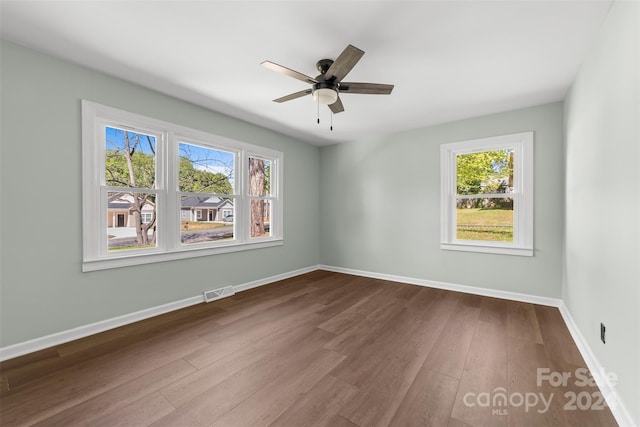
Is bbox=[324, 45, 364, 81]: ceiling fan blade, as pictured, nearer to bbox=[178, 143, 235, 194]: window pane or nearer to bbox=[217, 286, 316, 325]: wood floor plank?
bbox=[178, 143, 235, 194]: window pane

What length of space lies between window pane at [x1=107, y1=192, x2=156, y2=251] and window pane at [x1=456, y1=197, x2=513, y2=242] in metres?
4.38

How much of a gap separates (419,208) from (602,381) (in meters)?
2.91

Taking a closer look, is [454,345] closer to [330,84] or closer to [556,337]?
[556,337]

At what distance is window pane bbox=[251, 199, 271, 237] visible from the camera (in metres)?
4.48

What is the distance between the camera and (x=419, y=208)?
4.43 m

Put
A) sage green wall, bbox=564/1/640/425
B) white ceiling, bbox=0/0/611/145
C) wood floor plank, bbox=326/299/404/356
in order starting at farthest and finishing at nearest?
wood floor plank, bbox=326/299/404/356, white ceiling, bbox=0/0/611/145, sage green wall, bbox=564/1/640/425

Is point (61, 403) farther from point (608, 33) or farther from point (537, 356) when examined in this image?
point (608, 33)

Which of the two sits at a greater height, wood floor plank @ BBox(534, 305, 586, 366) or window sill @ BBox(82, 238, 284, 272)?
window sill @ BBox(82, 238, 284, 272)

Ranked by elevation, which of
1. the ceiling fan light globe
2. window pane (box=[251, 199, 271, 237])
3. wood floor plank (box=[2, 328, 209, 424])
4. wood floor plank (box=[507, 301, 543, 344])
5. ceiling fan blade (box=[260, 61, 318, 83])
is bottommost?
wood floor plank (box=[2, 328, 209, 424])

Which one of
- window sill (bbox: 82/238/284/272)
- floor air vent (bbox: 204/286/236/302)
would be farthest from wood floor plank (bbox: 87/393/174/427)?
floor air vent (bbox: 204/286/236/302)

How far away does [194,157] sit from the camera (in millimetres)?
3623

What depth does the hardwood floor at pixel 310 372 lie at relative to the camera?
1.58 metres

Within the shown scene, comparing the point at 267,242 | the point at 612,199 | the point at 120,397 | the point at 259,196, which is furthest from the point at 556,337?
the point at 259,196

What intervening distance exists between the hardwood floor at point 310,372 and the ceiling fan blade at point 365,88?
7.80 feet
